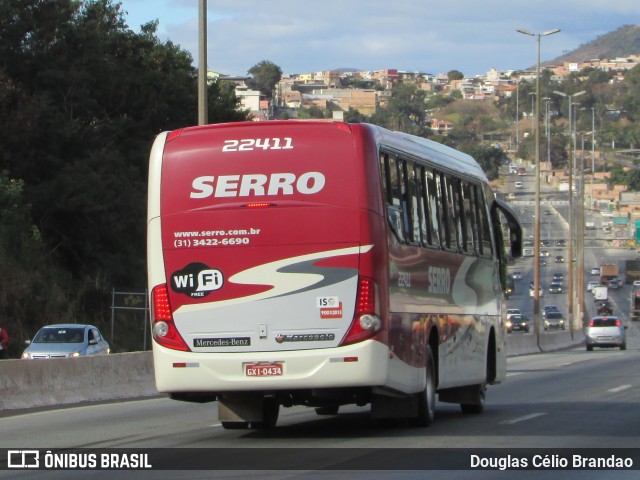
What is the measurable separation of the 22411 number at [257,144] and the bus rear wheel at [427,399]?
3217 mm

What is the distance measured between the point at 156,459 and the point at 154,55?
4945 cm

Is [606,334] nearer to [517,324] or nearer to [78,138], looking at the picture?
[78,138]

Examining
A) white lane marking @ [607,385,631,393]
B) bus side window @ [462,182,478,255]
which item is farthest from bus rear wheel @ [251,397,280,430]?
white lane marking @ [607,385,631,393]

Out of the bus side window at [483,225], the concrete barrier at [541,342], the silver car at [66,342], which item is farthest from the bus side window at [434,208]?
the concrete barrier at [541,342]

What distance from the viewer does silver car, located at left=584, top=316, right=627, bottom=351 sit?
58.3 metres

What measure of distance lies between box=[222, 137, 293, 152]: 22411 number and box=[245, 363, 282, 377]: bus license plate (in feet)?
7.44

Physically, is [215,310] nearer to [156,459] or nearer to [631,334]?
[156,459]

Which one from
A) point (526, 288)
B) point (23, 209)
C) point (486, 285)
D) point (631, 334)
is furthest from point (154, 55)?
point (526, 288)

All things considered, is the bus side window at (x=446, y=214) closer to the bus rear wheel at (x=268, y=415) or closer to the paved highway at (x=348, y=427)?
the paved highway at (x=348, y=427)

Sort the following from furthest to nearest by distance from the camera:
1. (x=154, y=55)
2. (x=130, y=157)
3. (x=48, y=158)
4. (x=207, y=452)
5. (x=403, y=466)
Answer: (x=154, y=55) < (x=130, y=157) < (x=48, y=158) < (x=207, y=452) < (x=403, y=466)

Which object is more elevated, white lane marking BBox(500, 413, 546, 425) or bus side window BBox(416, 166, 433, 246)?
bus side window BBox(416, 166, 433, 246)

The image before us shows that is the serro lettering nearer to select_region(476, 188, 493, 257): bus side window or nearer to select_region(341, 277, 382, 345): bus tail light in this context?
select_region(341, 277, 382, 345): bus tail light

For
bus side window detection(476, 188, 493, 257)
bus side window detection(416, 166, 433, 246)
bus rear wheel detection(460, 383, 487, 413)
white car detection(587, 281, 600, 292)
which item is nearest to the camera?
bus side window detection(416, 166, 433, 246)

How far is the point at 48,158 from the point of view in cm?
4859
